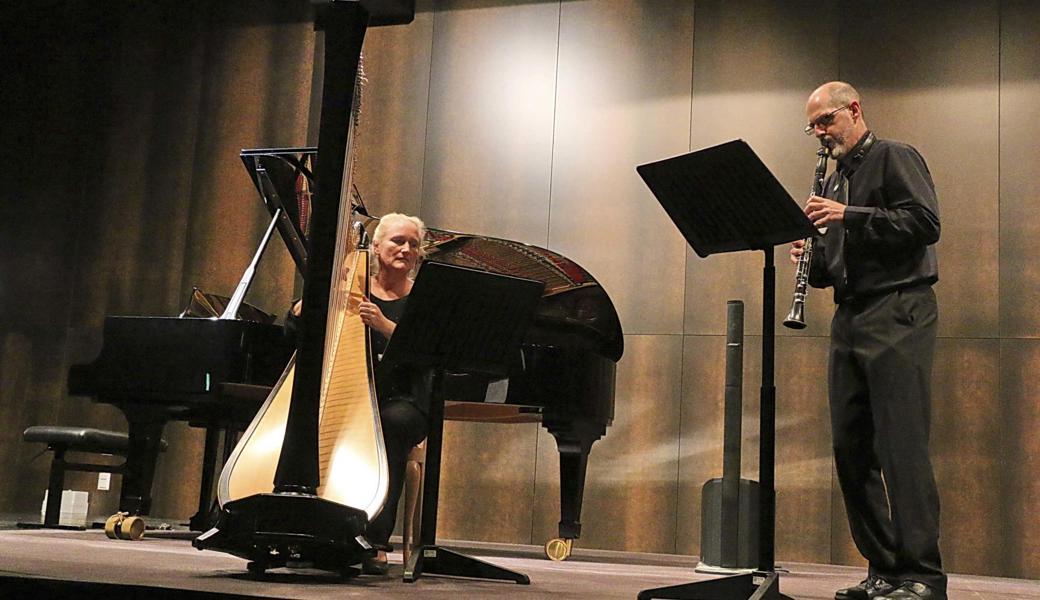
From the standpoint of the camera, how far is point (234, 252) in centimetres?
709

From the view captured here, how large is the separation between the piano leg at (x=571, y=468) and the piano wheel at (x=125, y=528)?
1.76 metres

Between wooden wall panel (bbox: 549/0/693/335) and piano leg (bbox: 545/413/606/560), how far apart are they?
5.55 ft

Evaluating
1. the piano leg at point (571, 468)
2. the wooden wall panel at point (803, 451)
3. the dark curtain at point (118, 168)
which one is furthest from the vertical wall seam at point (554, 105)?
the piano leg at point (571, 468)

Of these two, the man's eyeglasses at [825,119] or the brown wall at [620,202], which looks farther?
the brown wall at [620,202]

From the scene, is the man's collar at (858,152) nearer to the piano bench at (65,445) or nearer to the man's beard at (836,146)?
the man's beard at (836,146)

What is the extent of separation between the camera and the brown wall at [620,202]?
5973 mm

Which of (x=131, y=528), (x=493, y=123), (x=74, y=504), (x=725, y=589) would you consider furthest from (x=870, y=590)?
(x=74, y=504)

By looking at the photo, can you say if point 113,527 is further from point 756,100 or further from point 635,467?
point 756,100

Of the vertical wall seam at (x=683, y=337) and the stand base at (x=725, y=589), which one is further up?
the vertical wall seam at (x=683, y=337)

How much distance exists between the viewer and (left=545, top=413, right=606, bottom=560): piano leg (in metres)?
4.75

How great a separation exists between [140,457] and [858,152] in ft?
10.7

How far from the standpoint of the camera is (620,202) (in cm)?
657

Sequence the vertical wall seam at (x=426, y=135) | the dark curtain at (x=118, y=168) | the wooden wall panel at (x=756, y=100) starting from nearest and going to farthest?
the wooden wall panel at (x=756, y=100) < the vertical wall seam at (x=426, y=135) < the dark curtain at (x=118, y=168)

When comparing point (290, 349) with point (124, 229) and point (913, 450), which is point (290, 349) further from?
point (124, 229)
